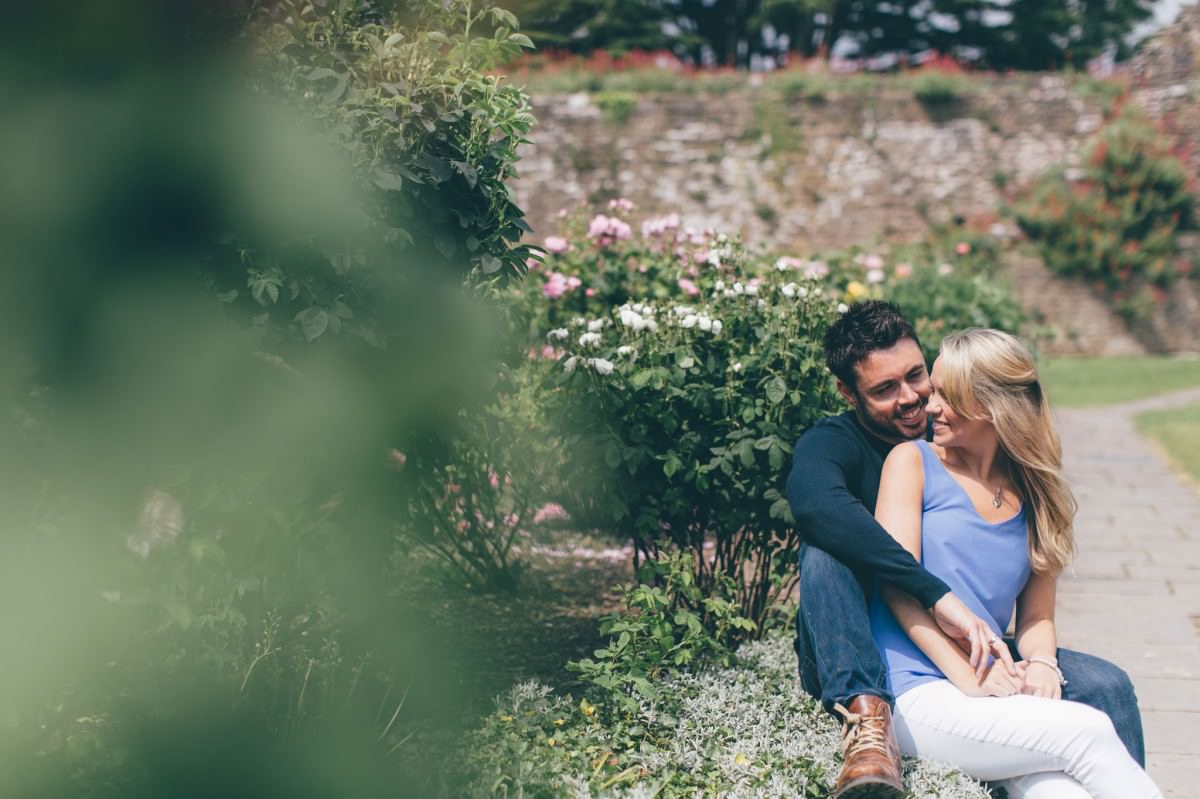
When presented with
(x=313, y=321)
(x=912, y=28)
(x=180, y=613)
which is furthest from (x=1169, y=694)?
(x=912, y=28)

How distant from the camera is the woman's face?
8.70 ft

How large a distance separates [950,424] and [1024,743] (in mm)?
724

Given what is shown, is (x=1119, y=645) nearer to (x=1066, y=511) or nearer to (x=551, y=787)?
(x=1066, y=511)

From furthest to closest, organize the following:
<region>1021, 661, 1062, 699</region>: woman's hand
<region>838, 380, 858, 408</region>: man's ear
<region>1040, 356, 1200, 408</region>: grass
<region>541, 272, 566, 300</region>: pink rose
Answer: <region>1040, 356, 1200, 408</region>: grass, <region>541, 272, 566, 300</region>: pink rose, <region>838, 380, 858, 408</region>: man's ear, <region>1021, 661, 1062, 699</region>: woman's hand

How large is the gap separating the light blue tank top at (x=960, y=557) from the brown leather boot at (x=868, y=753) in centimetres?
19

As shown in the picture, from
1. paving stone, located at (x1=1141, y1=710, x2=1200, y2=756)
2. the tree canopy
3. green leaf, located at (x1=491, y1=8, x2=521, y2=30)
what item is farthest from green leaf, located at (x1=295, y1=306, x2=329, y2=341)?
the tree canopy

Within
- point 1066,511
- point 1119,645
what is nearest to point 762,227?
point 1119,645

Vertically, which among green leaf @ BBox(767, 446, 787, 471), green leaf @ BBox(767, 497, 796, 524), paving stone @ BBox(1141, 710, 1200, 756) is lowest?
paving stone @ BBox(1141, 710, 1200, 756)

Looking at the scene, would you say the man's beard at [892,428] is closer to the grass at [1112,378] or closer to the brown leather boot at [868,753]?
the brown leather boot at [868,753]

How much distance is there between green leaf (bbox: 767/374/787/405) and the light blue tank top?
62cm

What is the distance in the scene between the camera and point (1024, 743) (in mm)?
2422

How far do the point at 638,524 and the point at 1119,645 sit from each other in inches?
78.6

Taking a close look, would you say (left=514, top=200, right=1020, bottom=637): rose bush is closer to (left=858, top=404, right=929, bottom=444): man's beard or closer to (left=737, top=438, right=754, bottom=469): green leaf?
(left=737, top=438, right=754, bottom=469): green leaf

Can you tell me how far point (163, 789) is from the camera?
2381 millimetres
